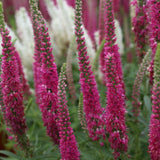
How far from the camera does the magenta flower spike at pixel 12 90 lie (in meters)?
1.66

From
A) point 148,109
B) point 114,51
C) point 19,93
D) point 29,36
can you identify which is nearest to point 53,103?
point 19,93

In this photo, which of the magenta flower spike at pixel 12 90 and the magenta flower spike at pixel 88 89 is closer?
the magenta flower spike at pixel 88 89

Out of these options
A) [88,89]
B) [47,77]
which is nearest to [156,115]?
[88,89]

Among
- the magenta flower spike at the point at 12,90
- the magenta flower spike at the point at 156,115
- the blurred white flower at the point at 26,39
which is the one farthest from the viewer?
the blurred white flower at the point at 26,39

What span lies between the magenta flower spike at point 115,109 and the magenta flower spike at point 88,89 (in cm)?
8

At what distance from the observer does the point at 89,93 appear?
1632 millimetres

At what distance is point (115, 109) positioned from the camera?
5.21 feet

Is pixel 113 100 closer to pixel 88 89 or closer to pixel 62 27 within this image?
pixel 88 89

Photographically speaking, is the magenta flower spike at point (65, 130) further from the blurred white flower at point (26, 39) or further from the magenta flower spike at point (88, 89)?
the blurred white flower at point (26, 39)

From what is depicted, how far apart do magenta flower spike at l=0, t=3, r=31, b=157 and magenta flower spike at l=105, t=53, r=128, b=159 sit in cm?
62

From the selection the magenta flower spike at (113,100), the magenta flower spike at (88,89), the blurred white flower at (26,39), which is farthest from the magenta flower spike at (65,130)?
the blurred white flower at (26,39)

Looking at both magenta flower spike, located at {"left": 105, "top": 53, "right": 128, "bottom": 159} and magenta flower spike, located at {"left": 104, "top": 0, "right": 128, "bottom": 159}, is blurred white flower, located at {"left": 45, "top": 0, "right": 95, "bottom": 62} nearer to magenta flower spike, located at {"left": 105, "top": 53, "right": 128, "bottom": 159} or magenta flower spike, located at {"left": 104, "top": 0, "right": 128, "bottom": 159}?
magenta flower spike, located at {"left": 104, "top": 0, "right": 128, "bottom": 159}

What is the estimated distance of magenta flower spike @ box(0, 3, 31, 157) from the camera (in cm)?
166

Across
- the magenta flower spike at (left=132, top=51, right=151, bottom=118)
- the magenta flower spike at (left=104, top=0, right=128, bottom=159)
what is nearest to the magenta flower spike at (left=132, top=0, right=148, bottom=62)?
the magenta flower spike at (left=132, top=51, right=151, bottom=118)
